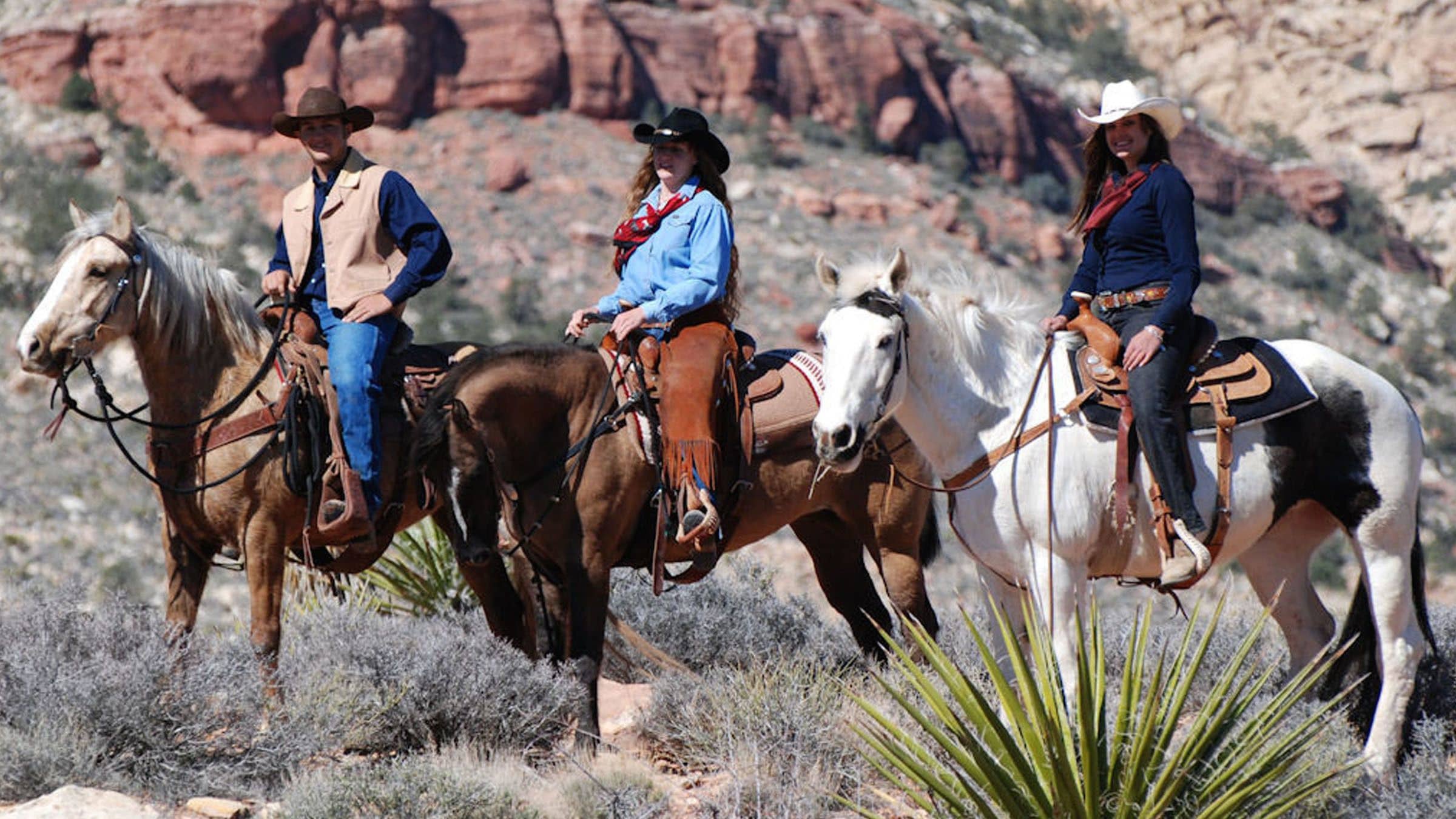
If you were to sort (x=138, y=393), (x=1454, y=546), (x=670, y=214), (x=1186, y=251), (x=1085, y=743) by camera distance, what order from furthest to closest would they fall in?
(x=1454, y=546) < (x=138, y=393) < (x=670, y=214) < (x=1186, y=251) < (x=1085, y=743)

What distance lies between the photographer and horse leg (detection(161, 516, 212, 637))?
23.4ft

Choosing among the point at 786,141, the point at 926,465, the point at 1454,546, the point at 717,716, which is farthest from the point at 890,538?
the point at 786,141

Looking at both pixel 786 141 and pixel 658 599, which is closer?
pixel 658 599

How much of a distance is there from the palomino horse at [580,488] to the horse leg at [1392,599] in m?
1.98

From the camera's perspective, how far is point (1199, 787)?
493 cm

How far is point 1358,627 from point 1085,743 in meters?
2.42

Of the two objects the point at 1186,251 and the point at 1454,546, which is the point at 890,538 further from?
the point at 1454,546

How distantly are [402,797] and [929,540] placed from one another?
3.72 metres

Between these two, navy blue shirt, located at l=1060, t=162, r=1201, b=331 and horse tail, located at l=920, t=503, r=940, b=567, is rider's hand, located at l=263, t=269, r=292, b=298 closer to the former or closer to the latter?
horse tail, located at l=920, t=503, r=940, b=567

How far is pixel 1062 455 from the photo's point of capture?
598 centimetres

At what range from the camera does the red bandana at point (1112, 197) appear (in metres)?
6.26

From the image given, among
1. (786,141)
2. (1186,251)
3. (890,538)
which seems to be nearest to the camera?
(1186,251)

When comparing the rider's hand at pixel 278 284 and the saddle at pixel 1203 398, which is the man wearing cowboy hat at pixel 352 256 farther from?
the saddle at pixel 1203 398

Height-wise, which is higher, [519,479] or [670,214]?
[670,214]
